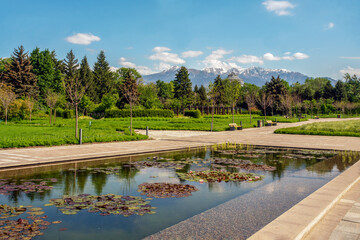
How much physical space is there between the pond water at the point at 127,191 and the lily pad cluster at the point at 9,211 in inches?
0.6

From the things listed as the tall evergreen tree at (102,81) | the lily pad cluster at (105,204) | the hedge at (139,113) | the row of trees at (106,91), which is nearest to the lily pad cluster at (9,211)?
the lily pad cluster at (105,204)

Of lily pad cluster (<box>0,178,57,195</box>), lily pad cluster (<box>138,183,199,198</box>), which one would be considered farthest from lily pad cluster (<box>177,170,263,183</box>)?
lily pad cluster (<box>0,178,57,195</box>)

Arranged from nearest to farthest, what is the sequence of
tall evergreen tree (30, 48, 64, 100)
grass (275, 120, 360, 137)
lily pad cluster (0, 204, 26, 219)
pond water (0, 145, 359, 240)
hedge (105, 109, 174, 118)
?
pond water (0, 145, 359, 240) < lily pad cluster (0, 204, 26, 219) < grass (275, 120, 360, 137) < hedge (105, 109, 174, 118) < tall evergreen tree (30, 48, 64, 100)

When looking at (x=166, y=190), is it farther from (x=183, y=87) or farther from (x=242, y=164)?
(x=183, y=87)

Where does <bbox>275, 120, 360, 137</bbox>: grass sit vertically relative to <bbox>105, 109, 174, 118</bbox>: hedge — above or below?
below

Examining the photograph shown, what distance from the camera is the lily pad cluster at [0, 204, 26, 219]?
5.18m

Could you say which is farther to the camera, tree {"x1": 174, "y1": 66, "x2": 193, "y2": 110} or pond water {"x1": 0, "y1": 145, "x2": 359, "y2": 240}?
tree {"x1": 174, "y1": 66, "x2": 193, "y2": 110}

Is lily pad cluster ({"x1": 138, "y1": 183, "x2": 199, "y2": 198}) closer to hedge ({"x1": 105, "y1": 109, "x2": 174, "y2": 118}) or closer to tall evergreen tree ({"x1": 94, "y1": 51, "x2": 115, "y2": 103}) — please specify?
hedge ({"x1": 105, "y1": 109, "x2": 174, "y2": 118})

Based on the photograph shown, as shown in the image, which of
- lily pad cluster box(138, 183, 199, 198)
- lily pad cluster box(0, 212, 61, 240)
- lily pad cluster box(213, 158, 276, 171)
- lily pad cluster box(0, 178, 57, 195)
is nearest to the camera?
lily pad cluster box(0, 212, 61, 240)

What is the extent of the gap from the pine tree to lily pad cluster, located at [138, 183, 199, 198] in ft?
199

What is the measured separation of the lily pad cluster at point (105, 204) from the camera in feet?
18.0

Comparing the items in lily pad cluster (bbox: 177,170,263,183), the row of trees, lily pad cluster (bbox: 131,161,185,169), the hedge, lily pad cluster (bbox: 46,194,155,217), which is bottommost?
lily pad cluster (bbox: 46,194,155,217)

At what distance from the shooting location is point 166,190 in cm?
705

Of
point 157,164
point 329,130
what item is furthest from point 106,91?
point 157,164
